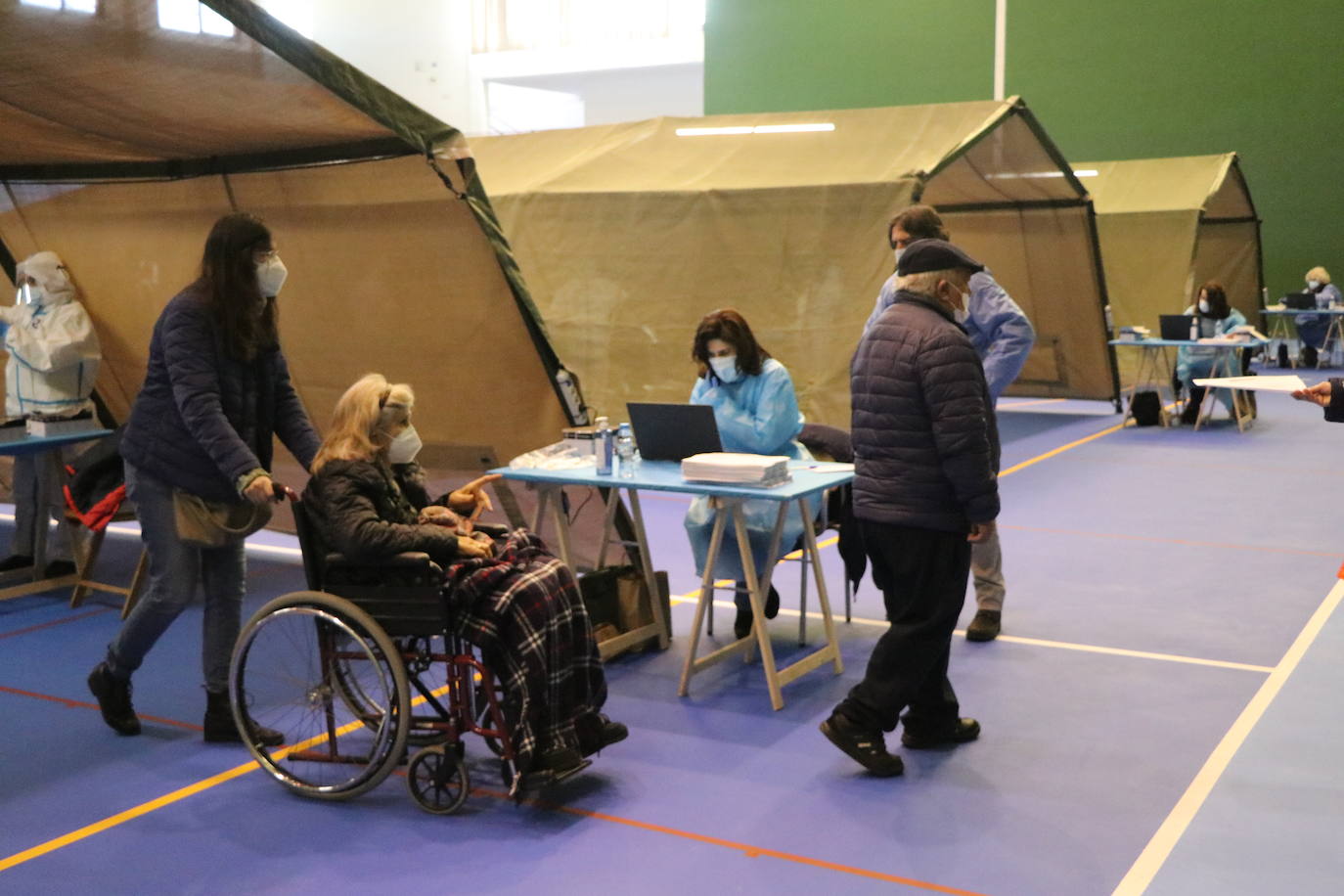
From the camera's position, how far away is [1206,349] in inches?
405

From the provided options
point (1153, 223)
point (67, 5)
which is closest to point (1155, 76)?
point (1153, 223)

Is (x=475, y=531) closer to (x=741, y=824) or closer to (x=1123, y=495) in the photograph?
(x=741, y=824)

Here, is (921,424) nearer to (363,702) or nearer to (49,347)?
(363,702)

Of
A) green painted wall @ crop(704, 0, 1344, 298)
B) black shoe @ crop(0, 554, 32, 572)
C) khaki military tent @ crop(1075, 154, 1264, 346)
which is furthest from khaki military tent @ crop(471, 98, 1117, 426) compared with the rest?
green painted wall @ crop(704, 0, 1344, 298)

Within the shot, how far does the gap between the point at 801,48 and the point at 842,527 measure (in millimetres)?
15961

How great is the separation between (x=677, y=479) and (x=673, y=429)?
307 millimetres

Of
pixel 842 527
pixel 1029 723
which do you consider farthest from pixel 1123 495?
pixel 1029 723

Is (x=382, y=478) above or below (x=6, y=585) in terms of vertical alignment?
above

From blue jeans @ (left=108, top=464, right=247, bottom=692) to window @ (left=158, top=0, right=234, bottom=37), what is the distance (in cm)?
122

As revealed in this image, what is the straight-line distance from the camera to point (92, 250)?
5.80 meters

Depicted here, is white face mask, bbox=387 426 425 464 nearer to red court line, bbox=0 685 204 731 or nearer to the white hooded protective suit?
Answer: red court line, bbox=0 685 204 731

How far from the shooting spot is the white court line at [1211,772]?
283 centimetres

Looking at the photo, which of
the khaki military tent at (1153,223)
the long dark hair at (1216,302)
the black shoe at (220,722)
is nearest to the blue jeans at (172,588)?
the black shoe at (220,722)

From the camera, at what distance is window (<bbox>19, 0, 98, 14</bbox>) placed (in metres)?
3.47
